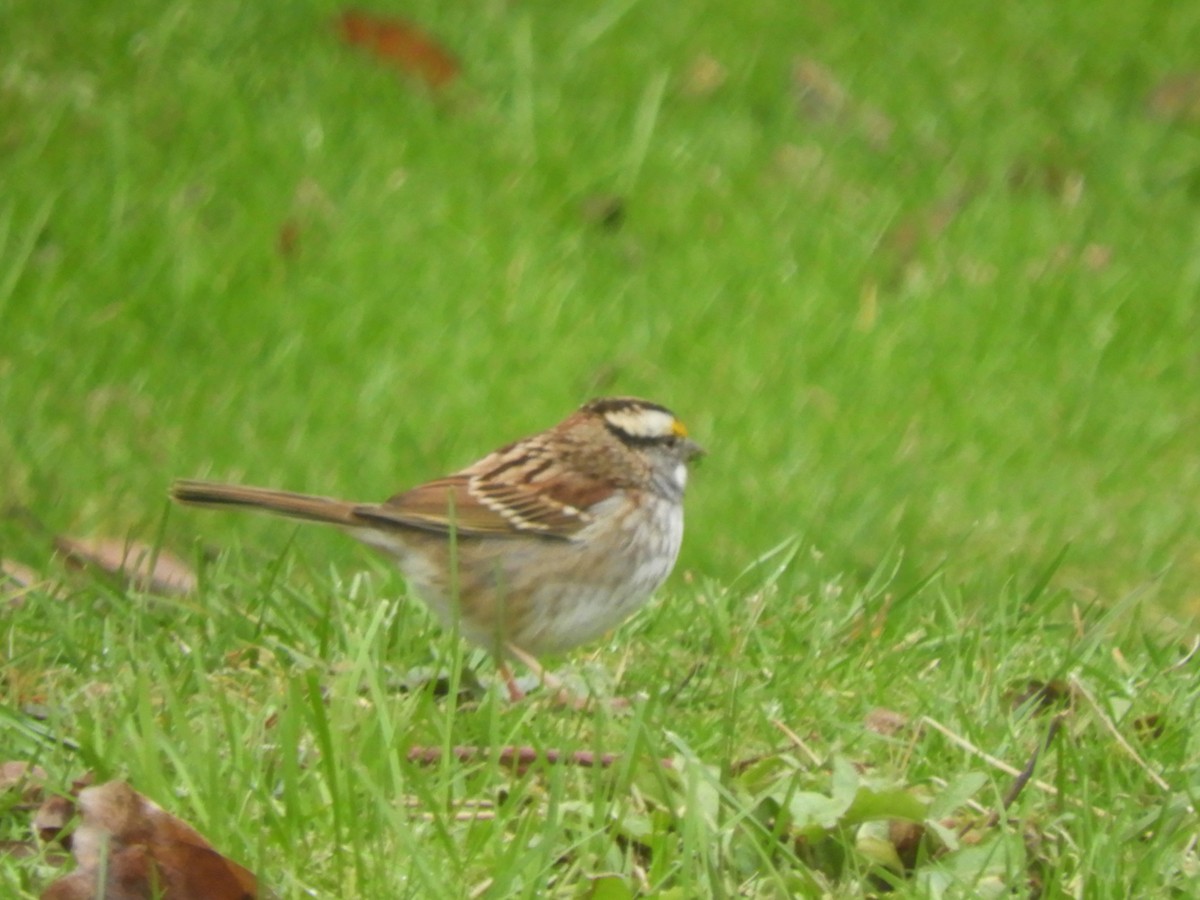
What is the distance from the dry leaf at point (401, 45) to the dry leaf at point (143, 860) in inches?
232

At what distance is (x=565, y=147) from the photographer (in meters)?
8.62

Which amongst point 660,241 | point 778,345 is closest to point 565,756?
point 778,345

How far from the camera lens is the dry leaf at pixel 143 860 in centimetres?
332

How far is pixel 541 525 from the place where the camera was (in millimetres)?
5355

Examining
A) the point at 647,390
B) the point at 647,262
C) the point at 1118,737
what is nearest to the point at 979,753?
the point at 1118,737

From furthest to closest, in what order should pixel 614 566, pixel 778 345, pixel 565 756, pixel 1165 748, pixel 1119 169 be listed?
1. pixel 1119 169
2. pixel 778 345
3. pixel 614 566
4. pixel 1165 748
5. pixel 565 756

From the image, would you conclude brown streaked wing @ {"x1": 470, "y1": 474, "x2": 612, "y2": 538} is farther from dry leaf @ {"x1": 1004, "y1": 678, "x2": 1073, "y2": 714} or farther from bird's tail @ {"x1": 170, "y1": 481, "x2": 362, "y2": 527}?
dry leaf @ {"x1": 1004, "y1": 678, "x2": 1073, "y2": 714}

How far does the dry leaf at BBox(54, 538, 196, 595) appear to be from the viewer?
16.5 feet

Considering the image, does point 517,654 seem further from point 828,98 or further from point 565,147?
point 828,98

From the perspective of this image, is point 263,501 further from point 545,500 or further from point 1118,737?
point 1118,737

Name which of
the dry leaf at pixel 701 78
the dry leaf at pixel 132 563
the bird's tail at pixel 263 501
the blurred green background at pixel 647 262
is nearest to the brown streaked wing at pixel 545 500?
the bird's tail at pixel 263 501

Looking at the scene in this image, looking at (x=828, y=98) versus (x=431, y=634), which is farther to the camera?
(x=828, y=98)

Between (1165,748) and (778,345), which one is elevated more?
(1165,748)

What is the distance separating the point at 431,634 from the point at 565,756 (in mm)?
1184
